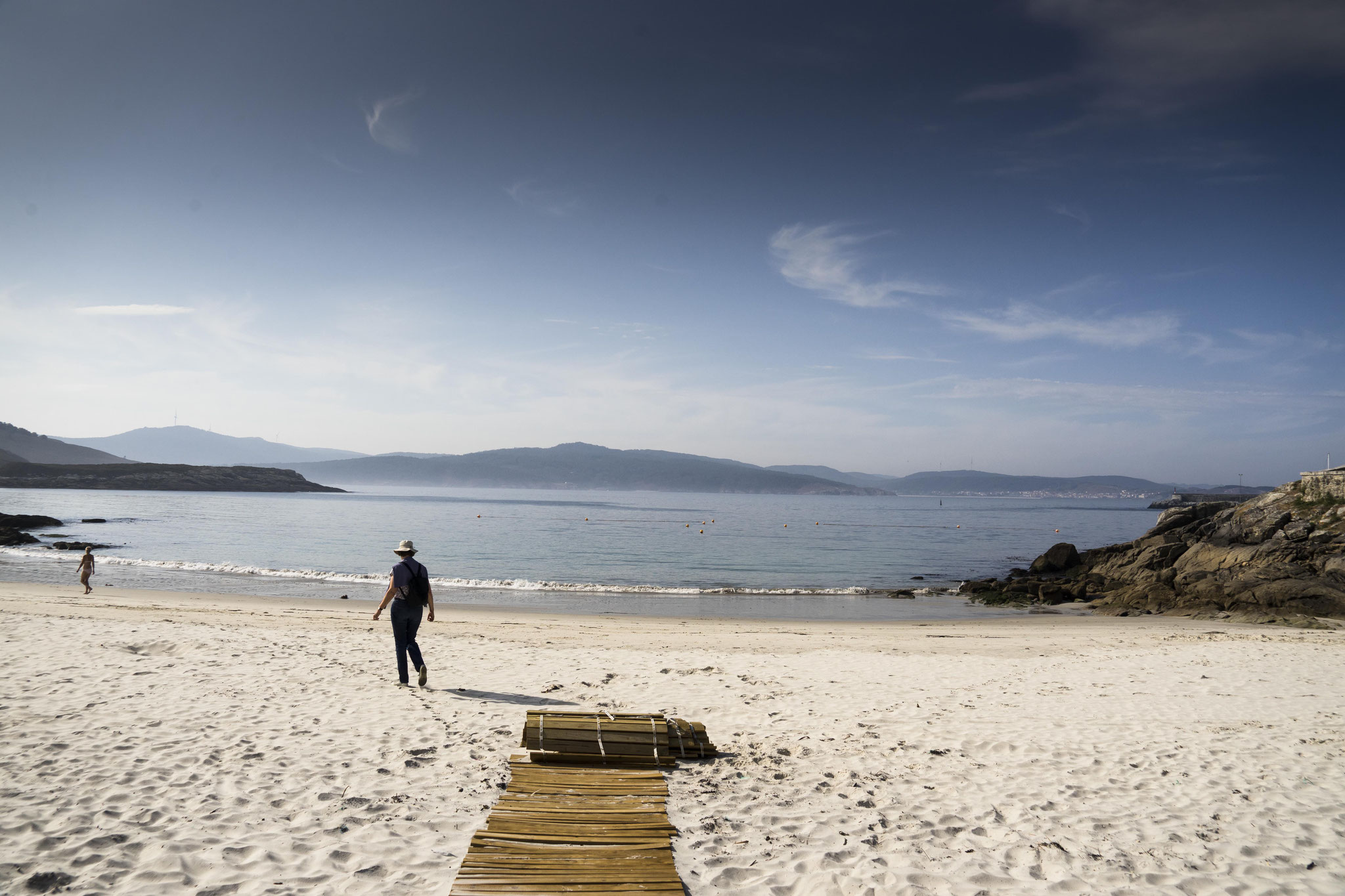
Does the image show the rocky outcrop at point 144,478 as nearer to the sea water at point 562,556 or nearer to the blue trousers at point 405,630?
the sea water at point 562,556

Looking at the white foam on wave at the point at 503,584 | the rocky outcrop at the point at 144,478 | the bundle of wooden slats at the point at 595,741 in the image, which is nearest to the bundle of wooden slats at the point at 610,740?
the bundle of wooden slats at the point at 595,741

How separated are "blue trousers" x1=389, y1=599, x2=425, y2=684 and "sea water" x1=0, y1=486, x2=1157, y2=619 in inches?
548

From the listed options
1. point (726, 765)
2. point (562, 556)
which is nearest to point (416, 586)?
point (726, 765)

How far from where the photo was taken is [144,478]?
13200 cm

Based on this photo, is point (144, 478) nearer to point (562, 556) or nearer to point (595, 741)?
point (562, 556)

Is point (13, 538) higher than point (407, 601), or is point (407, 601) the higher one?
point (407, 601)

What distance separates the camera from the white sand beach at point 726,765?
16.9 feet

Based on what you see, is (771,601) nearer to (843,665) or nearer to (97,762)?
(843,665)

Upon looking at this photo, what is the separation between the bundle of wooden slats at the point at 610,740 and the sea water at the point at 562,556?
15.9 m

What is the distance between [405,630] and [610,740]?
416 cm

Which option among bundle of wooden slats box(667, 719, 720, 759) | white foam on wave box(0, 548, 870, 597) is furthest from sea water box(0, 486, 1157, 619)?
bundle of wooden slats box(667, 719, 720, 759)

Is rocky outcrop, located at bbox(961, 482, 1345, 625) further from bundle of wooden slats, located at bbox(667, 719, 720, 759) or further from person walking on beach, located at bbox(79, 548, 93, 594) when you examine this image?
person walking on beach, located at bbox(79, 548, 93, 594)

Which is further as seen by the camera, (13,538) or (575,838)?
(13,538)

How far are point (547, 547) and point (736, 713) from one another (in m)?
38.4
